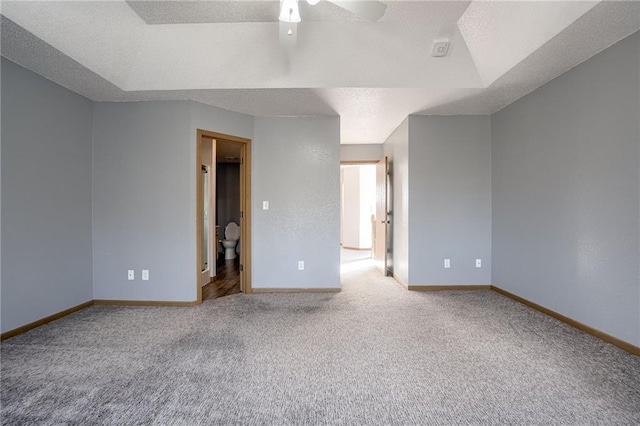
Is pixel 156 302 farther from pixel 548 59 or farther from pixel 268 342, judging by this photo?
pixel 548 59

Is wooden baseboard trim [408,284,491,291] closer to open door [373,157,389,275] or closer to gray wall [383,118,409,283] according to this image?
gray wall [383,118,409,283]

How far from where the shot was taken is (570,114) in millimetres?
2787

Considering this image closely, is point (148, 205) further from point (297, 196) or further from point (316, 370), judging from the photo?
point (316, 370)

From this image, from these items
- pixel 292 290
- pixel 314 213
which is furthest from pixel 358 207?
pixel 292 290

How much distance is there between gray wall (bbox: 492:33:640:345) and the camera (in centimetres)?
226

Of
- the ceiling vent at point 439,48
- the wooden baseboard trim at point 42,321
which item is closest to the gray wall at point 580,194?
the ceiling vent at point 439,48

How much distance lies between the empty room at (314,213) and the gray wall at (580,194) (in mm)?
20

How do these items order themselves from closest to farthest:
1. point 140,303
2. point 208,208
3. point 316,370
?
point 316,370
point 140,303
point 208,208

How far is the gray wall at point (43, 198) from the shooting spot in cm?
253

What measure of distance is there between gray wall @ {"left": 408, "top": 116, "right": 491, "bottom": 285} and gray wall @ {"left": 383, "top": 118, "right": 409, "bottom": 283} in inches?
4.0

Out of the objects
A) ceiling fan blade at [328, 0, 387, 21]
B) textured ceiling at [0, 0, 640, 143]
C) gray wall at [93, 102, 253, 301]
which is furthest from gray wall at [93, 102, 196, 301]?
ceiling fan blade at [328, 0, 387, 21]

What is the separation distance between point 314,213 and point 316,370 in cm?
228

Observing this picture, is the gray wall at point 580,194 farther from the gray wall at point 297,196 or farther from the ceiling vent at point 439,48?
the gray wall at point 297,196

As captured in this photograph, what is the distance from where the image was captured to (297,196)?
4004mm
